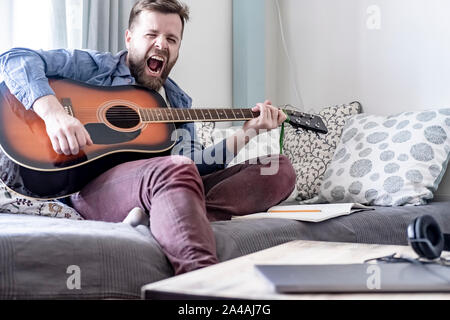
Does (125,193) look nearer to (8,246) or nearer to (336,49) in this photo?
(8,246)

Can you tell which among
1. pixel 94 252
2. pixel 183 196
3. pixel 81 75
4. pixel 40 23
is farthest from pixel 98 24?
pixel 94 252

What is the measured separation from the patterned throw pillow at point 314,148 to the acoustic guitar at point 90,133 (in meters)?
0.67

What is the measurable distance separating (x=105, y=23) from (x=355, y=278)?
1.68m

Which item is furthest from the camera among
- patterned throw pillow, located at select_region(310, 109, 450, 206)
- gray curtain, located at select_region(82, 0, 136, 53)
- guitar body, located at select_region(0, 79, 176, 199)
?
gray curtain, located at select_region(82, 0, 136, 53)

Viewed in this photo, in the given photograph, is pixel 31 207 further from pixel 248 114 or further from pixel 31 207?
pixel 248 114

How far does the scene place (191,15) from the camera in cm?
266

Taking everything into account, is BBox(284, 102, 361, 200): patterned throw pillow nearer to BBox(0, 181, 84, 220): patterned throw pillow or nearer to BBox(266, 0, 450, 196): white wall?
BBox(266, 0, 450, 196): white wall

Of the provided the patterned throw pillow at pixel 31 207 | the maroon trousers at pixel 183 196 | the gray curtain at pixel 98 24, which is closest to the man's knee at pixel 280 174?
the maroon trousers at pixel 183 196

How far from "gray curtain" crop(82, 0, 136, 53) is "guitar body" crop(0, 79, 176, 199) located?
579 millimetres

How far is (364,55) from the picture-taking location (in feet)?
8.29

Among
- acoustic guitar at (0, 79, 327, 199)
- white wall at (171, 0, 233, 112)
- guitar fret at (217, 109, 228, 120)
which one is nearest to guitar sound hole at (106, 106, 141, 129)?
acoustic guitar at (0, 79, 327, 199)

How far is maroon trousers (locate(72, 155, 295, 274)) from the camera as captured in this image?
107 cm

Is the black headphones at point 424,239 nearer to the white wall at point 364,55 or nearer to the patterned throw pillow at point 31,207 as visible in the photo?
the patterned throw pillow at point 31,207

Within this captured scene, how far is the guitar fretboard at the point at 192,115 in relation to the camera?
160 centimetres
